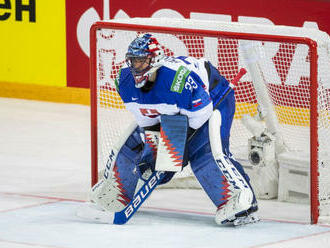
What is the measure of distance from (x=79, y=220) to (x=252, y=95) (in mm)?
1557

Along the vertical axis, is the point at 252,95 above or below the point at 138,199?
above

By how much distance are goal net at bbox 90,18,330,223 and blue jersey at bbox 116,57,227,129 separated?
1.57 ft

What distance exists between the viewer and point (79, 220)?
7.04 metres

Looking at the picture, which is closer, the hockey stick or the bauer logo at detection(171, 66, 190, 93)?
the bauer logo at detection(171, 66, 190, 93)

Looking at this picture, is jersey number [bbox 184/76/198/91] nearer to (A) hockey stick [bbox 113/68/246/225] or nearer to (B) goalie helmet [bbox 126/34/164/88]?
(B) goalie helmet [bbox 126/34/164/88]

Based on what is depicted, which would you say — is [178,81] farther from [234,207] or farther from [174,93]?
[234,207]

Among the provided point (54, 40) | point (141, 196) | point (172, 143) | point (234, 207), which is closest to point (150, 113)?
point (172, 143)

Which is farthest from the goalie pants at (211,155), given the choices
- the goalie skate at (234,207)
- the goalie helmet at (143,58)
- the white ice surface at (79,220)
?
the goalie helmet at (143,58)

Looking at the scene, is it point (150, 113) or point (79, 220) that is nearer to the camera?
point (150, 113)

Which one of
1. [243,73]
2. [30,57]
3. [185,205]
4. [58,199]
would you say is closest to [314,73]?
[243,73]

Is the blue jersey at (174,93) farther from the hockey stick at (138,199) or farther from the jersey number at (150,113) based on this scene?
the hockey stick at (138,199)

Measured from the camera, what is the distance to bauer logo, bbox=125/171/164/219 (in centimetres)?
691

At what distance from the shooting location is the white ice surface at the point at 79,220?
6.46 metres

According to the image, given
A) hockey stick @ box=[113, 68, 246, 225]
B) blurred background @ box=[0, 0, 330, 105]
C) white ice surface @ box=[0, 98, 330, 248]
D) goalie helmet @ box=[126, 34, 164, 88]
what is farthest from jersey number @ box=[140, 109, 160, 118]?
blurred background @ box=[0, 0, 330, 105]
